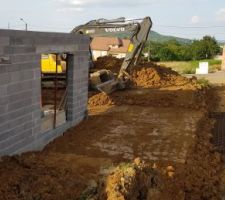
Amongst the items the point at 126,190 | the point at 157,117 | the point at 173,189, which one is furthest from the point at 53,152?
the point at 157,117

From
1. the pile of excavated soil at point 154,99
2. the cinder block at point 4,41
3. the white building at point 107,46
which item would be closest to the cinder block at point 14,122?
the cinder block at point 4,41

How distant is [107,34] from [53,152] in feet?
34.8

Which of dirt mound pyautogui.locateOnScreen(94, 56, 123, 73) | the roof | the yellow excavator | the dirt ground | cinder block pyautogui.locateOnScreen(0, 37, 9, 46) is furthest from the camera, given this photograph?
the roof

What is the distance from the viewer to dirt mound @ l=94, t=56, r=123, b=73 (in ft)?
76.0

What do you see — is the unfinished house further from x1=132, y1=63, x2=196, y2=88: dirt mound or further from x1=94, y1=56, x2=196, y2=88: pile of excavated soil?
x1=132, y1=63, x2=196, y2=88: dirt mound

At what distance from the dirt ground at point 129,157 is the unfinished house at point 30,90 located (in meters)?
0.36

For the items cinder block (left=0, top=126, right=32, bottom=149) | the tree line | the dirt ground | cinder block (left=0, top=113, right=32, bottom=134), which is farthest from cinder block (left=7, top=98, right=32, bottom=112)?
the tree line

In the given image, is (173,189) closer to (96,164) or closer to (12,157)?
(96,164)

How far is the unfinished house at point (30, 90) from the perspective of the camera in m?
8.87

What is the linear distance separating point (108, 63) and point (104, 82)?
4.72 m

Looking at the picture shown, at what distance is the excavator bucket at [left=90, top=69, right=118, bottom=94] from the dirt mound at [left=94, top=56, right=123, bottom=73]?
3224 mm

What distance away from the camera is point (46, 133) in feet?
35.7

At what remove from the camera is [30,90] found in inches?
386

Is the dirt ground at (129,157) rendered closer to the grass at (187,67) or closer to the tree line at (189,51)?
the grass at (187,67)
